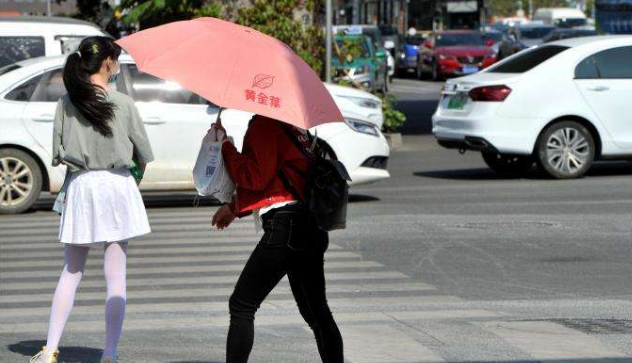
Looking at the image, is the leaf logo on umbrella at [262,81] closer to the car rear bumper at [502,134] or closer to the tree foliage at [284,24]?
the car rear bumper at [502,134]

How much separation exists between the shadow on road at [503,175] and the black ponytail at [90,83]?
11.2 m

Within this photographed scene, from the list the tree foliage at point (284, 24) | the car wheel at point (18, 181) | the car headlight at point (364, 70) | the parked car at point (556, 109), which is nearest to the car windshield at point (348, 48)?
the tree foliage at point (284, 24)

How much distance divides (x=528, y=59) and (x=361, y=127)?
11.3 ft

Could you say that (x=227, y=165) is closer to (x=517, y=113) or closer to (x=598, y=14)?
(x=517, y=113)

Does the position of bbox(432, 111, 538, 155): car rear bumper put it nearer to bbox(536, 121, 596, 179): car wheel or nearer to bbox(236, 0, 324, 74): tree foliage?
bbox(536, 121, 596, 179): car wheel

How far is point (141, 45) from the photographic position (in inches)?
236

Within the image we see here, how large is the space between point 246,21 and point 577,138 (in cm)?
671

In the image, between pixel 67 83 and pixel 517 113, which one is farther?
pixel 517 113

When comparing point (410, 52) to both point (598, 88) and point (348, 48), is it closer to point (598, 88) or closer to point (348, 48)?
point (348, 48)

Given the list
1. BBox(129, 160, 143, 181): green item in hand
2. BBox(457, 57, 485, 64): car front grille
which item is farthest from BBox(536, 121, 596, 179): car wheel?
BBox(457, 57, 485, 64): car front grille

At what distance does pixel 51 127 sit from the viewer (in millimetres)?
14172

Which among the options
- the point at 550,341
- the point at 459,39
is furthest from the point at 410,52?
the point at 550,341

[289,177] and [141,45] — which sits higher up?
[141,45]

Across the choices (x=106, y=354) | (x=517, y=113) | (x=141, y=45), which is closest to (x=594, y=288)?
(x=106, y=354)
